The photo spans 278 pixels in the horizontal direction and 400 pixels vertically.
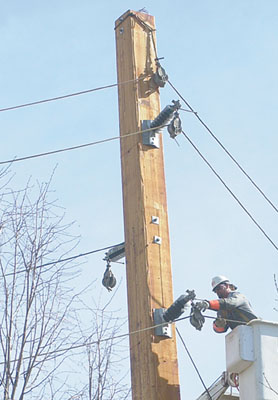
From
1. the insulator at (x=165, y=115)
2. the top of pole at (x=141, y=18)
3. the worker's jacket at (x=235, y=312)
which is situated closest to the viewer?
the worker's jacket at (x=235, y=312)

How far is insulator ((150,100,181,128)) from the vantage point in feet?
42.8

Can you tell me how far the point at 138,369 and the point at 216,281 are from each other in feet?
5.79

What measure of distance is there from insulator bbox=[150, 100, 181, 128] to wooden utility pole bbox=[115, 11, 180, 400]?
21 centimetres

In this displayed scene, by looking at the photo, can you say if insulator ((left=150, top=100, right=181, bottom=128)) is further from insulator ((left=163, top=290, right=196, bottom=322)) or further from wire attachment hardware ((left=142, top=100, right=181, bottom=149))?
insulator ((left=163, top=290, right=196, bottom=322))

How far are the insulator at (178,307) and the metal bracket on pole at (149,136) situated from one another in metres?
1.84

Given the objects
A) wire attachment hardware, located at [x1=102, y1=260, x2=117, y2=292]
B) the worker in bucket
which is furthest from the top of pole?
the worker in bucket

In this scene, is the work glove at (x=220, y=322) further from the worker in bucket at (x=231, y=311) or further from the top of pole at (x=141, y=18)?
the top of pole at (x=141, y=18)

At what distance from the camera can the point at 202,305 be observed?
1215 centimetres

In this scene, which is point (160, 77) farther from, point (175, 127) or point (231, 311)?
point (231, 311)

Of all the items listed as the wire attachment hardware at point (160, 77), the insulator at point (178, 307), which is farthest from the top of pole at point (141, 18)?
the insulator at point (178, 307)

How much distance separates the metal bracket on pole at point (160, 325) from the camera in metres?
12.2

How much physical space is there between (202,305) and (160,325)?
0.45 metres

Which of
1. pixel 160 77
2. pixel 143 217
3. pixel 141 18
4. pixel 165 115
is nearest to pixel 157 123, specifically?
pixel 165 115

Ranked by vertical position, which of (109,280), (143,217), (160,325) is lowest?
(160,325)
